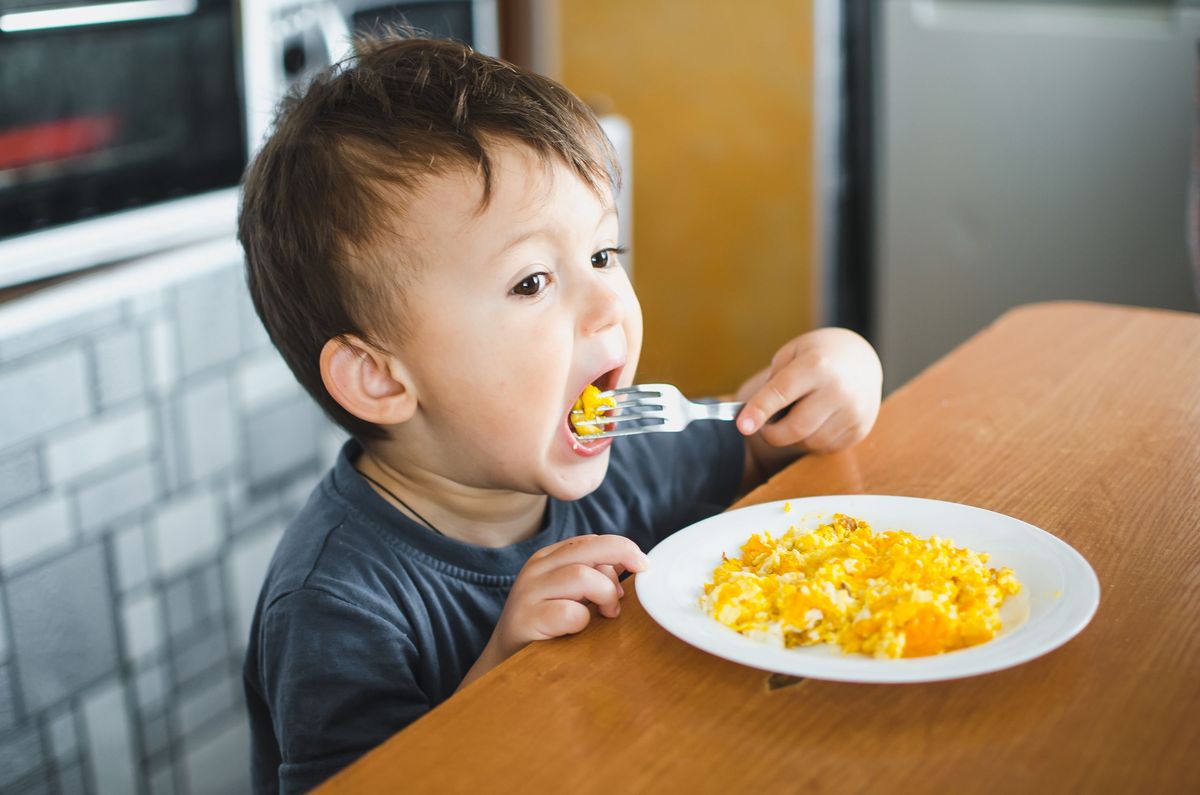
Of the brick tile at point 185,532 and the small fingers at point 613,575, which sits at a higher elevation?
the small fingers at point 613,575

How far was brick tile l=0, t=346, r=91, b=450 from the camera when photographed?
150cm

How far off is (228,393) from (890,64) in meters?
1.92

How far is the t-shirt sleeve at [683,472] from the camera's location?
1332 millimetres

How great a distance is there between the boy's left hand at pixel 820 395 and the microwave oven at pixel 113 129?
1019 millimetres

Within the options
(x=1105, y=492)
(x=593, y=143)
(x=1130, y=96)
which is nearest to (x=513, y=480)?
(x=593, y=143)

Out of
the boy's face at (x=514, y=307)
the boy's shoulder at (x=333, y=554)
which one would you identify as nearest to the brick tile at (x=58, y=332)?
the boy's shoulder at (x=333, y=554)

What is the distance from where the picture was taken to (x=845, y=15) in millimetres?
3047

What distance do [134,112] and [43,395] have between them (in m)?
0.46

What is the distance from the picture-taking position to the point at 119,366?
1639 mm

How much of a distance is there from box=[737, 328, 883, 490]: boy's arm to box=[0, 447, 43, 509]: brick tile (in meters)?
0.93

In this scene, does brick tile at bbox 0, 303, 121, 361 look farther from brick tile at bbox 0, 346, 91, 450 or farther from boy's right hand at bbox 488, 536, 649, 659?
boy's right hand at bbox 488, 536, 649, 659

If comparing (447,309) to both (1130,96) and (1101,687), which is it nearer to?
(1101,687)

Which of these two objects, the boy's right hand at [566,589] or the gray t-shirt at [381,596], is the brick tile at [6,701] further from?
the boy's right hand at [566,589]

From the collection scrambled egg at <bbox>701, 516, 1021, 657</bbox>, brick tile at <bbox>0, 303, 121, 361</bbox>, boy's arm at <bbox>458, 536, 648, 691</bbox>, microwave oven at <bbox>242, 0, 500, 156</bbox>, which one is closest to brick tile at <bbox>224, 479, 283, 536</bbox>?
brick tile at <bbox>0, 303, 121, 361</bbox>
